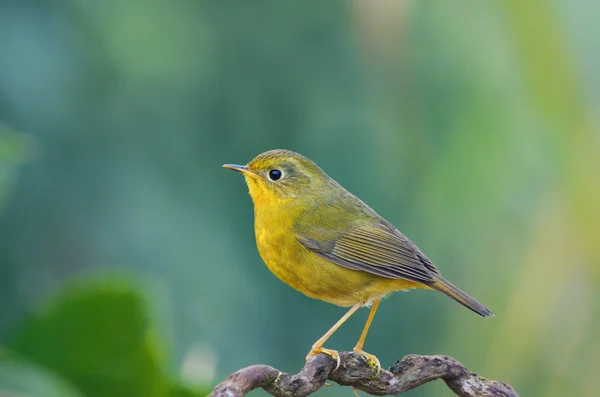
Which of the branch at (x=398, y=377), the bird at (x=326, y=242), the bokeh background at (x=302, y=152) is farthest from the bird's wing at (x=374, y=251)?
the bokeh background at (x=302, y=152)

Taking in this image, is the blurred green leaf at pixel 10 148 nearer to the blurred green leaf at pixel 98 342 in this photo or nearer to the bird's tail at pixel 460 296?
the blurred green leaf at pixel 98 342

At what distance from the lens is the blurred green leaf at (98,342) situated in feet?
9.30

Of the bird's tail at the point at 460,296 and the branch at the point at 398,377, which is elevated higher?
the bird's tail at the point at 460,296

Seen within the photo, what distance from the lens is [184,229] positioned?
3.71 m

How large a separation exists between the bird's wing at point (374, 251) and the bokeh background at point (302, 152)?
160cm

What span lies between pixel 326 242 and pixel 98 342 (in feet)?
4.05

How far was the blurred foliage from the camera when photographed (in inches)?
111

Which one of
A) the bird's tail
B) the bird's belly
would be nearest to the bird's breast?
the bird's belly

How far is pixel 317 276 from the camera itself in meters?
1.89

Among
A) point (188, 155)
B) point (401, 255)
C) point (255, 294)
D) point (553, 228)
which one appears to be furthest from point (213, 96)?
point (401, 255)

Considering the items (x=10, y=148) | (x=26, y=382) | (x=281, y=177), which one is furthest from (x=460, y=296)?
(x=10, y=148)

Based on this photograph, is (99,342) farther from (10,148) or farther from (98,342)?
(10,148)

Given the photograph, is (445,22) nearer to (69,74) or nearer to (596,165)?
(596,165)

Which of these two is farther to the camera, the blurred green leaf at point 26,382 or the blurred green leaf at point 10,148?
the blurred green leaf at point 10,148
